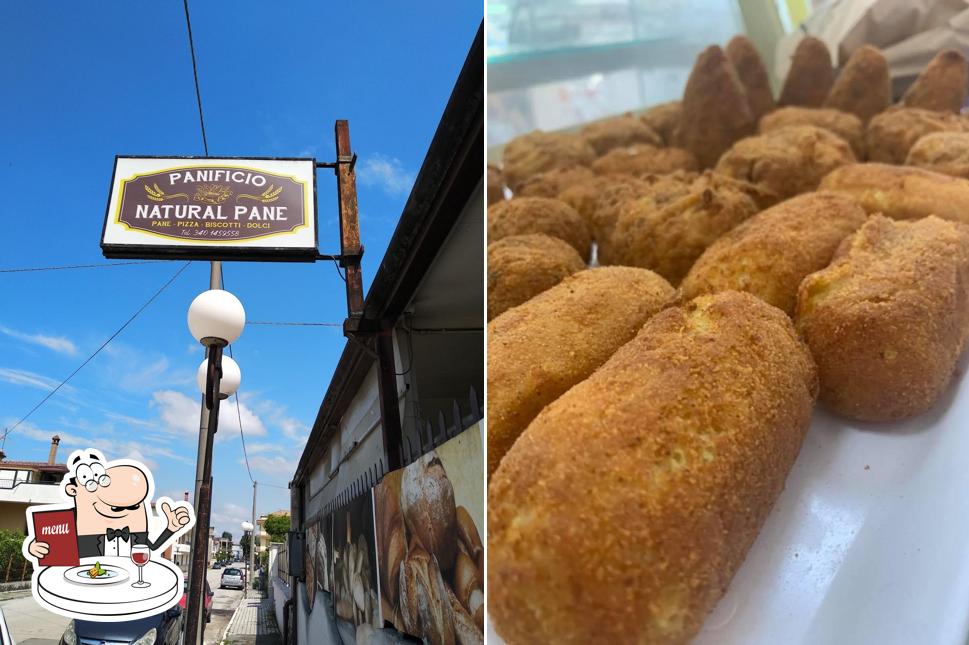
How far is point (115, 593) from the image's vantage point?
1544 millimetres

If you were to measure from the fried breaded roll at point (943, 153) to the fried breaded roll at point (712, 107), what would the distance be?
535 mm

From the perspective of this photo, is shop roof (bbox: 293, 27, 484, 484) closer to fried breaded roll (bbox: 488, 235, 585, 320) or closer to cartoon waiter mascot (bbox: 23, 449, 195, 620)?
fried breaded roll (bbox: 488, 235, 585, 320)

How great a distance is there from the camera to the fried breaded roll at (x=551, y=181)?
2084 millimetres

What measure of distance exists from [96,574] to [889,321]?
165 cm

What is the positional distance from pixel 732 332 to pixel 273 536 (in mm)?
17788

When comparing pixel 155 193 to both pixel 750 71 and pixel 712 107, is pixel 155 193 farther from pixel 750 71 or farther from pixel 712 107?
pixel 750 71

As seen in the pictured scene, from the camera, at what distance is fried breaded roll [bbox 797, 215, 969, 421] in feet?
3.65

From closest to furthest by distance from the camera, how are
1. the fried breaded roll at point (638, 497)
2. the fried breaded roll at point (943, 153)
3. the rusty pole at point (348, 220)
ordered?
the fried breaded roll at point (638, 497), the fried breaded roll at point (943, 153), the rusty pole at point (348, 220)

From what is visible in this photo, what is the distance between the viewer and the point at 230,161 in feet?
6.38

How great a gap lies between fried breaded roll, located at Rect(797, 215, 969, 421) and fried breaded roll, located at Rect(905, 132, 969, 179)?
45 centimetres

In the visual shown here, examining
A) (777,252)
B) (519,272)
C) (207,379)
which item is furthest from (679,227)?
(207,379)

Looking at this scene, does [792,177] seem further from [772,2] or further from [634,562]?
[634,562]

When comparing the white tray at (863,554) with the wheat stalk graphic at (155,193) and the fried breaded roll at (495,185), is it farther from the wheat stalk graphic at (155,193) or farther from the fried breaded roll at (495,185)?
the wheat stalk graphic at (155,193)

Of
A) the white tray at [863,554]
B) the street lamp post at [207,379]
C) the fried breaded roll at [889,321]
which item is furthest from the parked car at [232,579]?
the white tray at [863,554]
